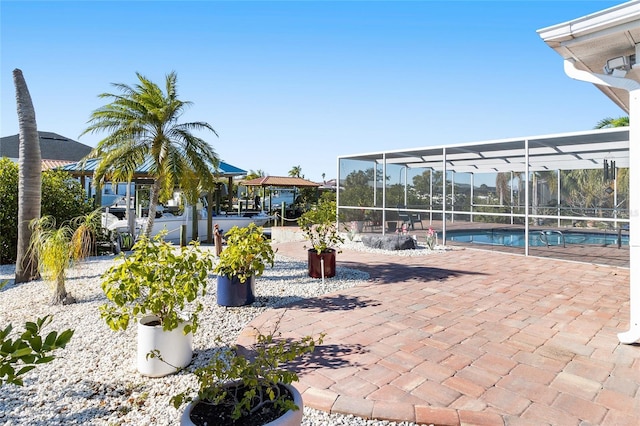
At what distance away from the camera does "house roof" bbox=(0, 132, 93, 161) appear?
88.5 ft

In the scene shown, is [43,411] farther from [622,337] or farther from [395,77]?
[395,77]

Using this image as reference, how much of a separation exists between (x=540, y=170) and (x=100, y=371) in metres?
15.3

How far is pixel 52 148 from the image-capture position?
28125mm

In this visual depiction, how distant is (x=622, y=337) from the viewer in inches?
134

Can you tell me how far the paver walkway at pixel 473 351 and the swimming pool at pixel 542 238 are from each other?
17.4ft

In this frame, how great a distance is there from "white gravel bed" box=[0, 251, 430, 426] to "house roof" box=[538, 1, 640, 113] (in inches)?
141

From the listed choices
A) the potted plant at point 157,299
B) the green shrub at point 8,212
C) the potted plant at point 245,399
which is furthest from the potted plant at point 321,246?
the green shrub at point 8,212

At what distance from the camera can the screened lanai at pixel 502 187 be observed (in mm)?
10234

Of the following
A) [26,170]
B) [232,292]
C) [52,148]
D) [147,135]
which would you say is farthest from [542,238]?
[52,148]

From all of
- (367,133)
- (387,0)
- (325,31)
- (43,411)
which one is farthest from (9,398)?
(367,133)

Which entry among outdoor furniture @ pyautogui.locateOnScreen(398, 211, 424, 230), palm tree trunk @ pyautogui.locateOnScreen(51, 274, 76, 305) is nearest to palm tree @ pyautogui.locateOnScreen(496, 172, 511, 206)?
outdoor furniture @ pyautogui.locateOnScreen(398, 211, 424, 230)

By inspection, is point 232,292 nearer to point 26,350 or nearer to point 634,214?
point 26,350

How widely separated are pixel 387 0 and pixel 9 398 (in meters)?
8.30

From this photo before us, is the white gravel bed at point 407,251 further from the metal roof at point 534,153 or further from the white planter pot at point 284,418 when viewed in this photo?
the white planter pot at point 284,418
